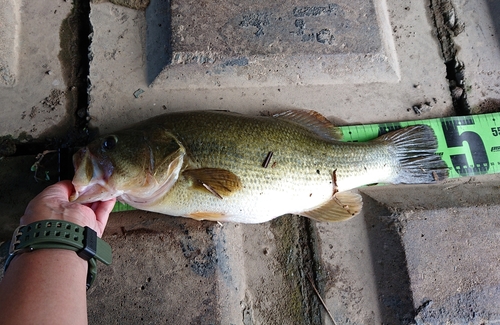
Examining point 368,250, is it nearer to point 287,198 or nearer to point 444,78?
point 287,198

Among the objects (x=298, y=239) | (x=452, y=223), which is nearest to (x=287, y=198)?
(x=298, y=239)

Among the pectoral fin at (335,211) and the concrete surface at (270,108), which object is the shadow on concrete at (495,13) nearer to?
the concrete surface at (270,108)

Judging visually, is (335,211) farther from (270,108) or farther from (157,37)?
(157,37)

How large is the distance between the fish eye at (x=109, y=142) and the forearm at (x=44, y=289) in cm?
58

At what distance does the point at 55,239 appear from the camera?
1641 mm

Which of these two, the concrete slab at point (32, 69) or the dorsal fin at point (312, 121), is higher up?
the concrete slab at point (32, 69)

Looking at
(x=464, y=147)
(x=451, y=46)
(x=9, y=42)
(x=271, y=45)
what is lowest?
(x=464, y=147)

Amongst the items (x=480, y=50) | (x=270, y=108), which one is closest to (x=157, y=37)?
(x=270, y=108)

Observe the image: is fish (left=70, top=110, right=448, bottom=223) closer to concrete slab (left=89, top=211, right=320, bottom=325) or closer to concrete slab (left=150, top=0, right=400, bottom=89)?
concrete slab (left=89, top=211, right=320, bottom=325)

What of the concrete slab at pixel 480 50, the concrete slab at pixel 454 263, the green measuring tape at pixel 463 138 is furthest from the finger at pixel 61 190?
the concrete slab at pixel 480 50

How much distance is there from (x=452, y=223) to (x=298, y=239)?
1.05m

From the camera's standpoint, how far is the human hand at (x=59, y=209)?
5.82 feet

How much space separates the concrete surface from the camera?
7.30 ft

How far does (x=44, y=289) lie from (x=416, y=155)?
2.28 m
